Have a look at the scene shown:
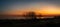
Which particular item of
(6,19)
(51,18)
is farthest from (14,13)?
(51,18)

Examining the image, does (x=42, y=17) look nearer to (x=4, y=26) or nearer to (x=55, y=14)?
(x=55, y=14)

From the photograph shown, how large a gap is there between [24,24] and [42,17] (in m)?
0.29

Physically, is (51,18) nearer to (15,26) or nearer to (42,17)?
(42,17)

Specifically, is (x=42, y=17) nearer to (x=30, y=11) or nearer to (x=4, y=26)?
(x=30, y=11)

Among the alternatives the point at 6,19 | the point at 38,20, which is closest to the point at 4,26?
the point at 6,19

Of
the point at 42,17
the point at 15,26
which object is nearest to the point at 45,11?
the point at 42,17

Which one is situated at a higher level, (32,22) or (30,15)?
(30,15)

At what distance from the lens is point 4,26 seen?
641 cm

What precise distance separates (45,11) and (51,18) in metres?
0.14

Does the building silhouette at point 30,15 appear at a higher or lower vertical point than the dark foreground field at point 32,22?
higher

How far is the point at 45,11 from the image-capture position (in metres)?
6.44

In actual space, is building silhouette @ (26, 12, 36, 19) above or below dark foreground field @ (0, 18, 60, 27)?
above

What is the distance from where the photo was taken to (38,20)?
643cm

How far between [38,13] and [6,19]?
494 mm
